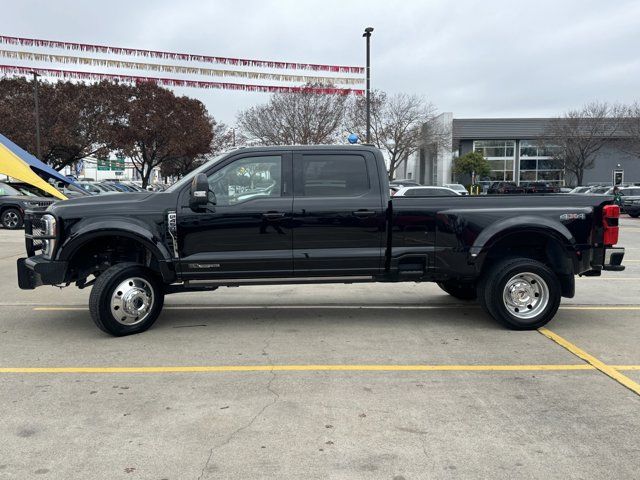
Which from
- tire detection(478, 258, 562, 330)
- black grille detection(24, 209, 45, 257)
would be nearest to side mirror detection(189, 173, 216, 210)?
black grille detection(24, 209, 45, 257)

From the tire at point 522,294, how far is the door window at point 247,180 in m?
2.61

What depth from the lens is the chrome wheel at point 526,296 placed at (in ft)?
20.8

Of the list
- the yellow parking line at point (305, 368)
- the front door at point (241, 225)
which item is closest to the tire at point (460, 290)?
the yellow parking line at point (305, 368)

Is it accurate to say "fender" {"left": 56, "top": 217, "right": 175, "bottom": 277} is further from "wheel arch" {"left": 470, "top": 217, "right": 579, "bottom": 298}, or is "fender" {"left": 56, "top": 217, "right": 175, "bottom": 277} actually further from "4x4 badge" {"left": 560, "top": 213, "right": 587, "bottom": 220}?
"4x4 badge" {"left": 560, "top": 213, "right": 587, "bottom": 220}

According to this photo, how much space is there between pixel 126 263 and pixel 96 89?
1572 inches

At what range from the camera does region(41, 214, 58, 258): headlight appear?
5.92 metres

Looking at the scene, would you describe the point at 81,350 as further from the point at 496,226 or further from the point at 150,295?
the point at 496,226

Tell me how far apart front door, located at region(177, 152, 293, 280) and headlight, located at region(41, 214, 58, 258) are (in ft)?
4.21

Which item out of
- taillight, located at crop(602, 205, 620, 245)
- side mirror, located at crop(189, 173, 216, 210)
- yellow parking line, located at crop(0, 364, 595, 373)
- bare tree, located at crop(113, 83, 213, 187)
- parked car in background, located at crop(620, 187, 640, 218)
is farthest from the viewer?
bare tree, located at crop(113, 83, 213, 187)

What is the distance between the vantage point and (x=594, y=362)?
5.21 metres

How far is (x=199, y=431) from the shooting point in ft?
12.3

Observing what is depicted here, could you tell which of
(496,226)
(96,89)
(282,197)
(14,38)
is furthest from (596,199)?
(96,89)

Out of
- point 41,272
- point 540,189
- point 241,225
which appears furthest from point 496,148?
point 41,272

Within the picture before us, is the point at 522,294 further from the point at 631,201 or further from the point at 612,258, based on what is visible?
the point at 631,201
